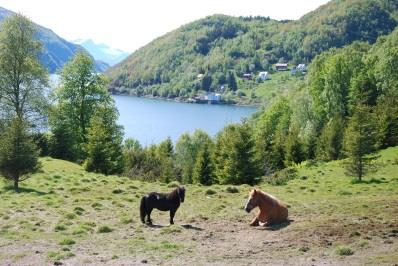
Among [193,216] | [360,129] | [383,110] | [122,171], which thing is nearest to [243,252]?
[193,216]

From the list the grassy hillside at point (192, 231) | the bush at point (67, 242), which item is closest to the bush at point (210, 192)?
the grassy hillside at point (192, 231)

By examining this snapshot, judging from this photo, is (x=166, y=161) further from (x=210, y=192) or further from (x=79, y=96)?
(x=210, y=192)

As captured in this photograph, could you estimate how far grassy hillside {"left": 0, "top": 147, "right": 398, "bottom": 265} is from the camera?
15.2 m

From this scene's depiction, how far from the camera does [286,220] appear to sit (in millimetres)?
19672

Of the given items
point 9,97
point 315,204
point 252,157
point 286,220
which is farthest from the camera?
point 9,97

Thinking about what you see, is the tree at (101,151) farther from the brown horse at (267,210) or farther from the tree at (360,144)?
the brown horse at (267,210)

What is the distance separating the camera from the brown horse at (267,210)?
19344 mm

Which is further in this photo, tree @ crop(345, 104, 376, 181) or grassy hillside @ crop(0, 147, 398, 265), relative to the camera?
tree @ crop(345, 104, 376, 181)

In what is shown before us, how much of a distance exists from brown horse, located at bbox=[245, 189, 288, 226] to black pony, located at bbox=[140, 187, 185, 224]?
308 cm

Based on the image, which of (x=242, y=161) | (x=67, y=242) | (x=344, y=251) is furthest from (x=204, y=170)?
(x=344, y=251)

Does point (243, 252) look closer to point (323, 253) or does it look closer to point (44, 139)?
point (323, 253)

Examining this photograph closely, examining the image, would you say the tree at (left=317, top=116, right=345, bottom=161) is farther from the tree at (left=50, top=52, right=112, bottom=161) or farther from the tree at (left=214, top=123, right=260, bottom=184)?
the tree at (left=50, top=52, right=112, bottom=161)

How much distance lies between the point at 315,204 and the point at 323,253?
9.30 metres

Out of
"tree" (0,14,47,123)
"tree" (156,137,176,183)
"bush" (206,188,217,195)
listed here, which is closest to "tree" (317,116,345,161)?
"tree" (156,137,176,183)
